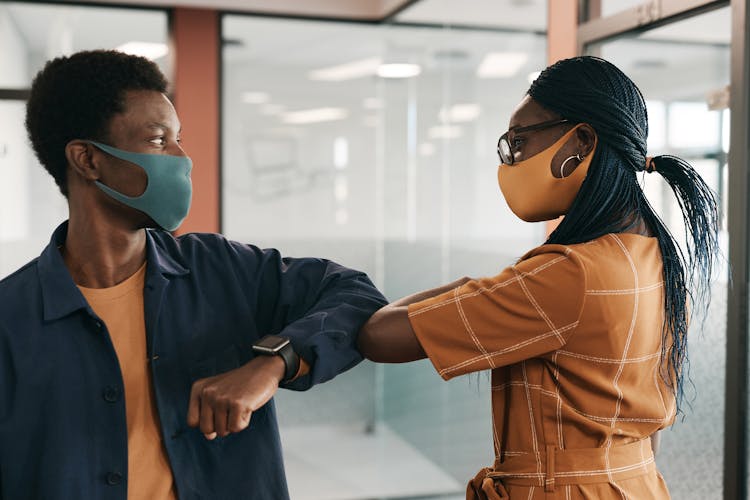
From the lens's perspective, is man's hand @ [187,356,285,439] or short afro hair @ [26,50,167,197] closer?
man's hand @ [187,356,285,439]

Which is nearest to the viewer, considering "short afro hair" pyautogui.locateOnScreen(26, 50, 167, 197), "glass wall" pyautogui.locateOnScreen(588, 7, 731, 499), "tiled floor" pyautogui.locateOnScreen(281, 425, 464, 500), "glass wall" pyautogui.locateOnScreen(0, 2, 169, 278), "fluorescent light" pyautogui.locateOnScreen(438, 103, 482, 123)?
"short afro hair" pyautogui.locateOnScreen(26, 50, 167, 197)

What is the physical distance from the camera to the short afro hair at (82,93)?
3.80 ft

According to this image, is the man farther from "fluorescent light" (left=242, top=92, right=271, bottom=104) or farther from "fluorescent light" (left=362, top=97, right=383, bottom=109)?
"fluorescent light" (left=362, top=97, right=383, bottom=109)

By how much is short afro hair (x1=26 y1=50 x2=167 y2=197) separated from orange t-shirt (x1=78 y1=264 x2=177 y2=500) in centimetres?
22

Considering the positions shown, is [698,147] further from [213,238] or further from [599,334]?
[213,238]

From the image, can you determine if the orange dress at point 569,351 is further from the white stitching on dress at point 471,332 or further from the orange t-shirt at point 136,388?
the orange t-shirt at point 136,388

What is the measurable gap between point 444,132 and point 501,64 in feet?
1.93

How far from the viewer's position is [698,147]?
220 centimetres

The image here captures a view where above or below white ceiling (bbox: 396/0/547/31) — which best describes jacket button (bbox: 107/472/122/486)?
below

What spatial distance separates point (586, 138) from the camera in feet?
3.91

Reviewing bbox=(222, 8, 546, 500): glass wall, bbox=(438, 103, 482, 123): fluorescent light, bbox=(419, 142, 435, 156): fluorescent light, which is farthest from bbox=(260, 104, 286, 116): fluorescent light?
bbox=(438, 103, 482, 123): fluorescent light

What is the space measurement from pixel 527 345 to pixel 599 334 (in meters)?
0.10

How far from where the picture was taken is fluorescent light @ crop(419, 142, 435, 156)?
393 cm

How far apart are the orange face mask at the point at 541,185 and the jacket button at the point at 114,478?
69cm
